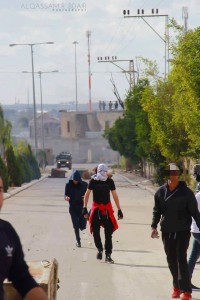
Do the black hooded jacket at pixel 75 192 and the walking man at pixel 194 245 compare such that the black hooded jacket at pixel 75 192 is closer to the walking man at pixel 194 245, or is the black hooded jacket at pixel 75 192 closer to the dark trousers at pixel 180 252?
the walking man at pixel 194 245

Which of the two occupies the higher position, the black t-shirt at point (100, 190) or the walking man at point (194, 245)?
the black t-shirt at point (100, 190)

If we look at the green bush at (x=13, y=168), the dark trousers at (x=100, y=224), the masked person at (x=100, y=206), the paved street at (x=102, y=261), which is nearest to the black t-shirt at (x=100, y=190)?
the masked person at (x=100, y=206)

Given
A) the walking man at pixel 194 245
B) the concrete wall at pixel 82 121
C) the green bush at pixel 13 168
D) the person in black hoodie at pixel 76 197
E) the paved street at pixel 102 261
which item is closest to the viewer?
the walking man at pixel 194 245

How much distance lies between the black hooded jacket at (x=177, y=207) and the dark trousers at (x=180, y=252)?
0.09 meters

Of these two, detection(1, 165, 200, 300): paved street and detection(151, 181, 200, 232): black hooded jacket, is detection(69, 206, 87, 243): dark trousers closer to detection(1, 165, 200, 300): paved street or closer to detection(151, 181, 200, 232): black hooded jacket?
detection(1, 165, 200, 300): paved street

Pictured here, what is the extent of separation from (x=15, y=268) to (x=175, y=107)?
32.5 meters

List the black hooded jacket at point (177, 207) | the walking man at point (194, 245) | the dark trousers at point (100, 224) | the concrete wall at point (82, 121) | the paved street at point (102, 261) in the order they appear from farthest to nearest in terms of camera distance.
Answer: the concrete wall at point (82, 121) → the dark trousers at point (100, 224) → the paved street at point (102, 261) → the walking man at point (194, 245) → the black hooded jacket at point (177, 207)

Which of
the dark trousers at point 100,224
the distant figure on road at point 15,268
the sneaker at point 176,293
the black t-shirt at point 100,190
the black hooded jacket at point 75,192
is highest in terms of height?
the distant figure on road at point 15,268

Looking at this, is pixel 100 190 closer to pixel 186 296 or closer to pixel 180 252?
pixel 180 252

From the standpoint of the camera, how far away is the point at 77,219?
2006cm

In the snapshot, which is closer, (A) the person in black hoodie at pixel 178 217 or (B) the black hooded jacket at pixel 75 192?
(A) the person in black hoodie at pixel 178 217

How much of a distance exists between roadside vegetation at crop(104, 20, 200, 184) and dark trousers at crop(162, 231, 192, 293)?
91 cm

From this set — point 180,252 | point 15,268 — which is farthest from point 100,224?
point 15,268

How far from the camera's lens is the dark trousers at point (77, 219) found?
1997 cm
